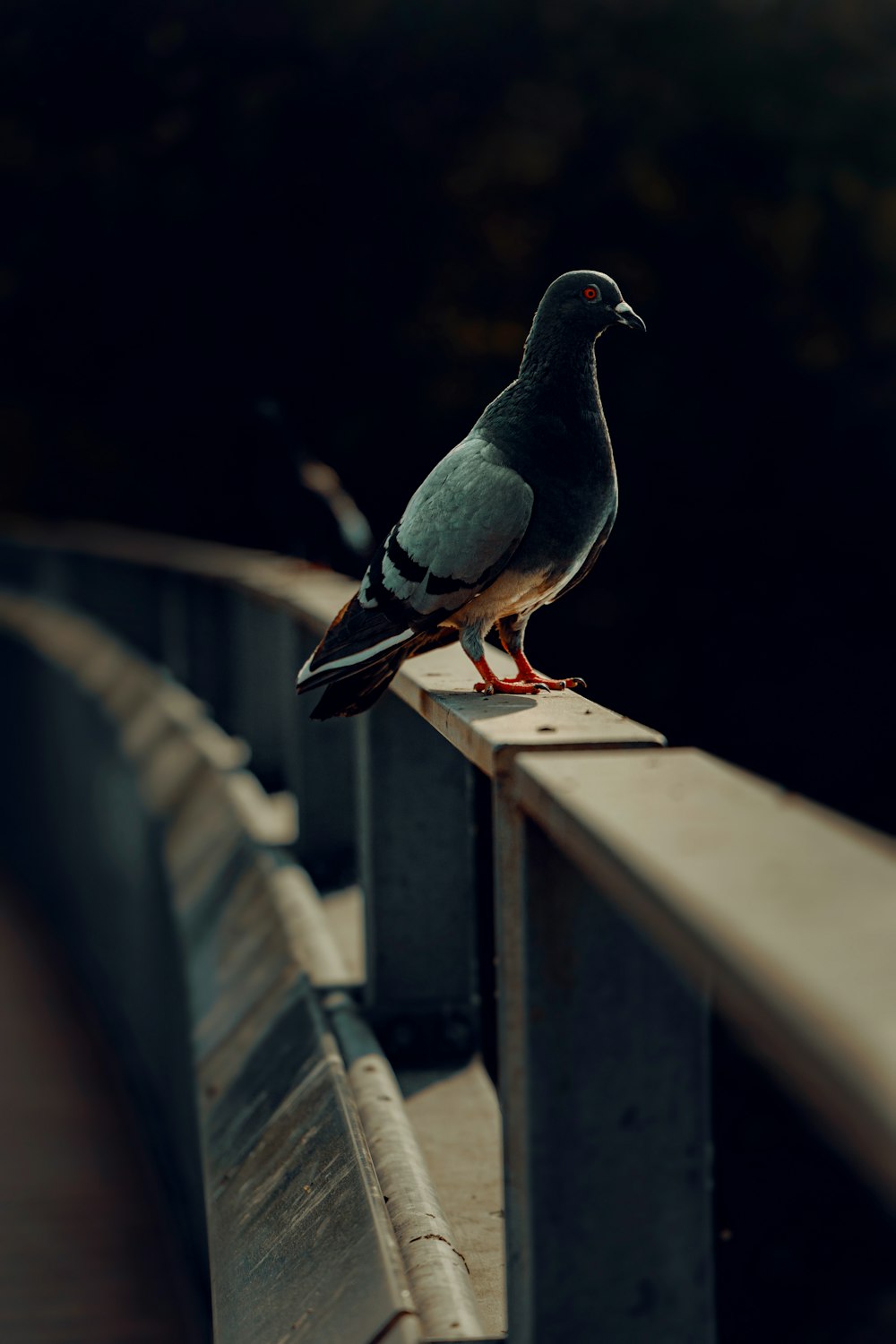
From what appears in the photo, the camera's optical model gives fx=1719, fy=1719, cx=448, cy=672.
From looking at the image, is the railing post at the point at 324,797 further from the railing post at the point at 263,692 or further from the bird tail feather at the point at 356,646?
the bird tail feather at the point at 356,646

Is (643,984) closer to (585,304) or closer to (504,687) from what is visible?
(504,687)

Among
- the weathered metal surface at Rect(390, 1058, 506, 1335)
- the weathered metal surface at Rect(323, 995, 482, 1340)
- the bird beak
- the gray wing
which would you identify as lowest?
the weathered metal surface at Rect(390, 1058, 506, 1335)

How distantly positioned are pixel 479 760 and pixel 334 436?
52.4 ft

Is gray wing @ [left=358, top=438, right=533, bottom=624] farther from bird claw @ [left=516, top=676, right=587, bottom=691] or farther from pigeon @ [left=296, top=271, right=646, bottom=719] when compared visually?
bird claw @ [left=516, top=676, right=587, bottom=691]

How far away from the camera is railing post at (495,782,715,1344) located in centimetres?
156

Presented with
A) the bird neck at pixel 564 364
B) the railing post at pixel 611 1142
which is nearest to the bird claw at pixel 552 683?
the bird neck at pixel 564 364

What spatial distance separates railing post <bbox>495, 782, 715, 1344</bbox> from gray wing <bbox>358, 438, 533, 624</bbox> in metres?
1.23

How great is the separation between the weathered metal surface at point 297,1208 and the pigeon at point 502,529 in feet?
2.17

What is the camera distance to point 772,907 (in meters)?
1.05

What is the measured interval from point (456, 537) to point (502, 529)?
0.25 feet

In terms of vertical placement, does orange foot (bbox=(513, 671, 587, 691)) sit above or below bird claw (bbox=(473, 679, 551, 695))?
below

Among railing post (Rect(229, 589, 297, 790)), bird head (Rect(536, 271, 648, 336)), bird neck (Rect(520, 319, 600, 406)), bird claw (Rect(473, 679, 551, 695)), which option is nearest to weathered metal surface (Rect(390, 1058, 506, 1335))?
bird claw (Rect(473, 679, 551, 695))

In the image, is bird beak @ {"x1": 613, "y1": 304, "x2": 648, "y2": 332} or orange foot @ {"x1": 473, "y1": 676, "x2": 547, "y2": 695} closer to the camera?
orange foot @ {"x1": 473, "y1": 676, "x2": 547, "y2": 695}

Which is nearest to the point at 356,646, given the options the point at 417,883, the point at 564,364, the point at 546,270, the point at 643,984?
the point at 417,883
